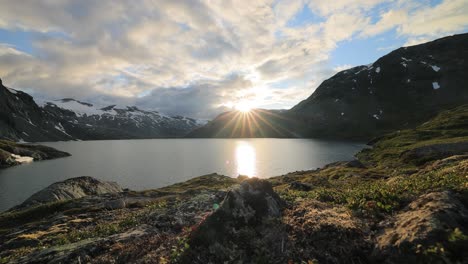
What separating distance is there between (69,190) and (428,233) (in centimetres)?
6496

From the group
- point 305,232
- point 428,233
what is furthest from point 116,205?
point 428,233

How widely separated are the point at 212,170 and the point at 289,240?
108634 millimetres

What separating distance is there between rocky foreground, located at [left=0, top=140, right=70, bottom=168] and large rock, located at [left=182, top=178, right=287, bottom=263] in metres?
177

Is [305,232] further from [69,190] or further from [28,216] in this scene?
[69,190]

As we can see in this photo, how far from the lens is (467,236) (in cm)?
832

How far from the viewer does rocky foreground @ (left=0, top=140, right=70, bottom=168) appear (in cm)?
14525

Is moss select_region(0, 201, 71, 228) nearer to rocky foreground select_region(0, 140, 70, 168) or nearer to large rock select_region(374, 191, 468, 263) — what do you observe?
large rock select_region(374, 191, 468, 263)

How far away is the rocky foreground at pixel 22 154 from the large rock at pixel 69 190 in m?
116

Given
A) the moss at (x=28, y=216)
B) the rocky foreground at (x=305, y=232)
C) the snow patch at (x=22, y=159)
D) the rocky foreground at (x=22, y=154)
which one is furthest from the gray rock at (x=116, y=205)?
the snow patch at (x=22, y=159)

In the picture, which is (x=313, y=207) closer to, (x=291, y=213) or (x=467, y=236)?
(x=291, y=213)

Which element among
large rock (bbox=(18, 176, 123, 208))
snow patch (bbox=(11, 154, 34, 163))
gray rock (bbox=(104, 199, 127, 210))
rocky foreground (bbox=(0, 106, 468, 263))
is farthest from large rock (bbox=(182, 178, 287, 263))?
snow patch (bbox=(11, 154, 34, 163))

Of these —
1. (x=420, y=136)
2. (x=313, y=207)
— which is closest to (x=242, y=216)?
(x=313, y=207)

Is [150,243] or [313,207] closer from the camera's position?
[150,243]

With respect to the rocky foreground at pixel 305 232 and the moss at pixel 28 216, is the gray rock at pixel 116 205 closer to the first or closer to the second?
the moss at pixel 28 216
